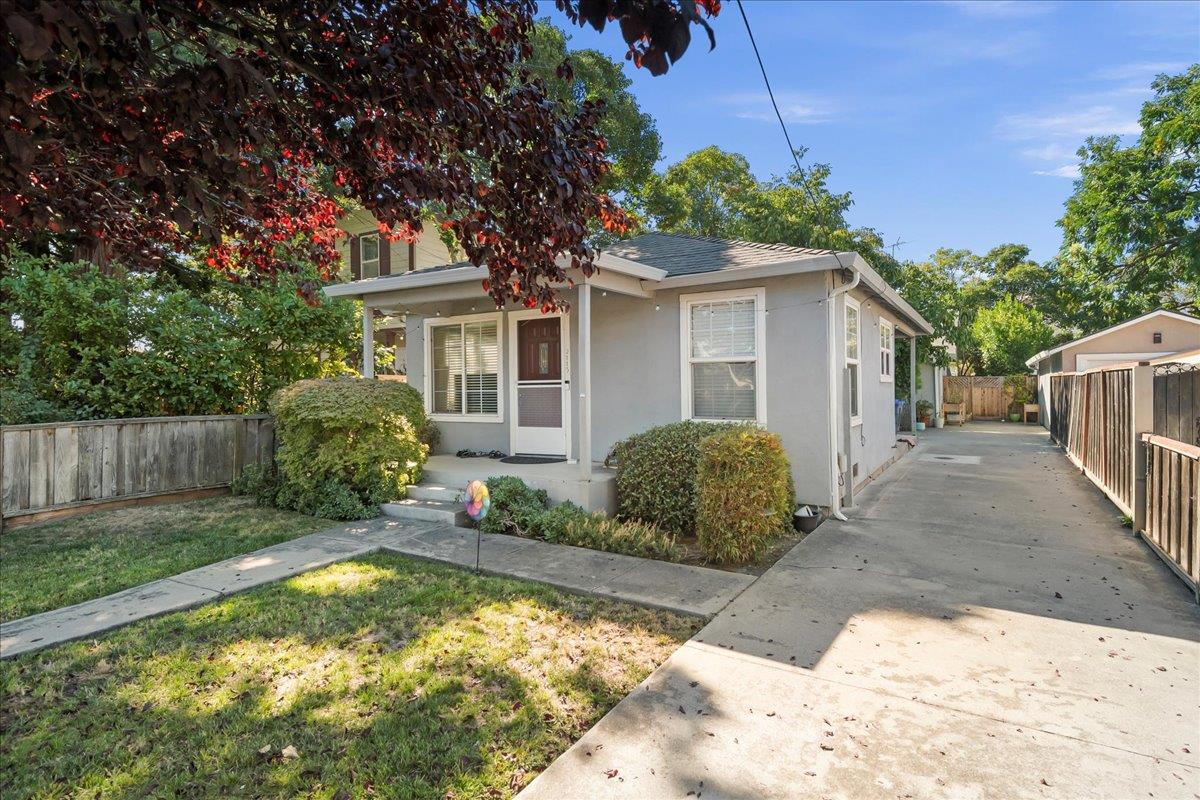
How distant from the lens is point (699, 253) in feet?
27.7

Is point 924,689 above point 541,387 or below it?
below

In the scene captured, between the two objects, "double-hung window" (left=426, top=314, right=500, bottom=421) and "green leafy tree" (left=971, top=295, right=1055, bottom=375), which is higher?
"green leafy tree" (left=971, top=295, right=1055, bottom=375)

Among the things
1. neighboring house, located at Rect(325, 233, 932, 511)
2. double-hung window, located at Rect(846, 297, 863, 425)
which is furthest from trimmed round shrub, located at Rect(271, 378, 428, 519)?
double-hung window, located at Rect(846, 297, 863, 425)

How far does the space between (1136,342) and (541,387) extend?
19170mm

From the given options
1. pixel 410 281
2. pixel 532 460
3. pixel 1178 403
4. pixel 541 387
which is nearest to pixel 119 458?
pixel 410 281

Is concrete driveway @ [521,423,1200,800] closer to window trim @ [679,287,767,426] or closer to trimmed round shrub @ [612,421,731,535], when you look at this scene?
trimmed round shrub @ [612,421,731,535]

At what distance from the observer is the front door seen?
28.6 ft

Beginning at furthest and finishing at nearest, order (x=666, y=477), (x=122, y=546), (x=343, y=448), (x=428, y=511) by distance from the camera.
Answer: (x=343, y=448), (x=428, y=511), (x=666, y=477), (x=122, y=546)

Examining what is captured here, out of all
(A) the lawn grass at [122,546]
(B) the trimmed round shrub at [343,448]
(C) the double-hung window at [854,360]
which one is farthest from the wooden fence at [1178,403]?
(A) the lawn grass at [122,546]

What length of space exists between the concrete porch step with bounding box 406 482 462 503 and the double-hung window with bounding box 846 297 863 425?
5.27m

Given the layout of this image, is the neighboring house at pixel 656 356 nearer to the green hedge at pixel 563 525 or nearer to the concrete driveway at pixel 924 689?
the green hedge at pixel 563 525

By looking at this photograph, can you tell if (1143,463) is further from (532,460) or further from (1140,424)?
(532,460)

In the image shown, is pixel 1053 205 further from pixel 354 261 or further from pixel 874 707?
pixel 874 707

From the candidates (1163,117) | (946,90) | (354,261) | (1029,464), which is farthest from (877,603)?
(1163,117)
